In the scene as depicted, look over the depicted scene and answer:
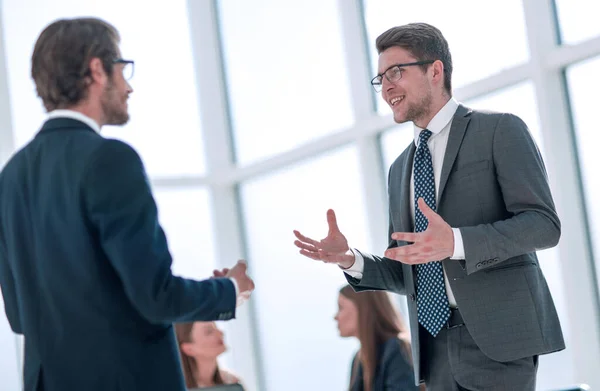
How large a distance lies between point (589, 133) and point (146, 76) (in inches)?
145

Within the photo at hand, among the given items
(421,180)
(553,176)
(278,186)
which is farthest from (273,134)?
(421,180)

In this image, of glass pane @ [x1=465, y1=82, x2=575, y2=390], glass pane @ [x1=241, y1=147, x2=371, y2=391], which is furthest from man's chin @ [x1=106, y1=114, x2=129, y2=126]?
glass pane @ [x1=241, y1=147, x2=371, y2=391]

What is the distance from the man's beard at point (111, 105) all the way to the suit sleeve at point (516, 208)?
37.1 inches

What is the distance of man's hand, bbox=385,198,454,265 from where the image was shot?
2.23m

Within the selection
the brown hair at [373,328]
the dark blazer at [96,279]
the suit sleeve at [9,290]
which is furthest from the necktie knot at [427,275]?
the brown hair at [373,328]

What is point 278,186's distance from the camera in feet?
21.7

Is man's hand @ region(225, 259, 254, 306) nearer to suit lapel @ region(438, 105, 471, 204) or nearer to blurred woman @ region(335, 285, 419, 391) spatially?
suit lapel @ region(438, 105, 471, 204)

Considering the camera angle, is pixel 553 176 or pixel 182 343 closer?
pixel 553 176

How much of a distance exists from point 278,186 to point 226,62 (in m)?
1.24

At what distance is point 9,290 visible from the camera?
80.7 inches

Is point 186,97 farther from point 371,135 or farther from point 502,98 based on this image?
point 502,98

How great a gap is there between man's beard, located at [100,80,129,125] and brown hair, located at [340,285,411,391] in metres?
2.50

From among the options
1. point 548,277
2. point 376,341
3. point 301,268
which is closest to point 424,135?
point 376,341

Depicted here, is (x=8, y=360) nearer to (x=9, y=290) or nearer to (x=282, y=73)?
(x=282, y=73)
